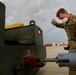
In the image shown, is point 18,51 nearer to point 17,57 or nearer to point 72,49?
point 17,57

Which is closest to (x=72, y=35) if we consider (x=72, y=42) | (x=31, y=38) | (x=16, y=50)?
(x=72, y=42)

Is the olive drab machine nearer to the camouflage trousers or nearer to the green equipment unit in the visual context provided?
the green equipment unit

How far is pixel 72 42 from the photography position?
134cm

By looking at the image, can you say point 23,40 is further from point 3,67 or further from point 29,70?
point 3,67

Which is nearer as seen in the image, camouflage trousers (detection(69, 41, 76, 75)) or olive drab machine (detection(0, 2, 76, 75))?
olive drab machine (detection(0, 2, 76, 75))

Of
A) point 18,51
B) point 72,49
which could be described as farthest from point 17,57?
point 72,49

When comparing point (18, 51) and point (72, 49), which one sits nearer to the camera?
point (18, 51)

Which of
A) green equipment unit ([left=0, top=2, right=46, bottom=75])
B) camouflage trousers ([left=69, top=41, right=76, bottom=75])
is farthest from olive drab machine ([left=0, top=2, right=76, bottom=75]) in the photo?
camouflage trousers ([left=69, top=41, right=76, bottom=75])

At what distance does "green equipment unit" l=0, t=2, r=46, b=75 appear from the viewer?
793 millimetres

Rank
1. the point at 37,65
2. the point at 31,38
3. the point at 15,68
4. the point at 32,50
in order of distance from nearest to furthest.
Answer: the point at 15,68
the point at 37,65
the point at 32,50
the point at 31,38

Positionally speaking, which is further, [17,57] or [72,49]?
[72,49]

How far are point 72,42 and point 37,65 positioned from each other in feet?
1.34

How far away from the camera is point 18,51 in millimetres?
960

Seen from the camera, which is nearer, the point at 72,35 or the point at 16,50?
the point at 16,50
